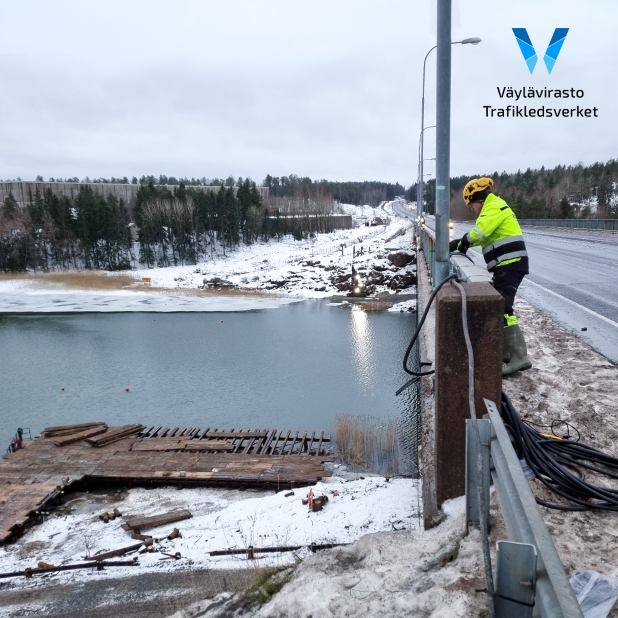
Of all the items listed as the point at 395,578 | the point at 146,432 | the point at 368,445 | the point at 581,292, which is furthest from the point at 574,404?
the point at 146,432

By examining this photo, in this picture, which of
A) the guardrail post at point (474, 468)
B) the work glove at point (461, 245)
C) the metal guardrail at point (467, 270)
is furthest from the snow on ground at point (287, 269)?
the guardrail post at point (474, 468)

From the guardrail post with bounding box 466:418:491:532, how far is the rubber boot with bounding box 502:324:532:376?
10.2 ft

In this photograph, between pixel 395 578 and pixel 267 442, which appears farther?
pixel 267 442

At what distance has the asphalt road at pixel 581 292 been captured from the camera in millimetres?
8469

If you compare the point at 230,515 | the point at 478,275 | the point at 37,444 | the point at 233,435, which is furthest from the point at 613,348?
the point at 37,444

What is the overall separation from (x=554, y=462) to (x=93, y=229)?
65.7 m

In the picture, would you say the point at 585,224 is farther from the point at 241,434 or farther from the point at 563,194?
the point at 563,194

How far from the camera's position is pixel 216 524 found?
9.12 metres

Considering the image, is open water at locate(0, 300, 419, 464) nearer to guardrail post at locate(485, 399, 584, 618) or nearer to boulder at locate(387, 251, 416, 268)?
guardrail post at locate(485, 399, 584, 618)

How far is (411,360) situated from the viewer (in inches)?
907

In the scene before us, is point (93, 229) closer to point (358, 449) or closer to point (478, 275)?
point (358, 449)

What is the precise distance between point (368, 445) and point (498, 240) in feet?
31.0

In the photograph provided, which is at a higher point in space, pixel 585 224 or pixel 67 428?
pixel 585 224

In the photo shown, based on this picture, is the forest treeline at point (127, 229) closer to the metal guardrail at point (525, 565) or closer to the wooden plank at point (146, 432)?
the wooden plank at point (146, 432)
